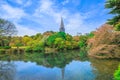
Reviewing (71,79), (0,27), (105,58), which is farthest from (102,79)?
(0,27)

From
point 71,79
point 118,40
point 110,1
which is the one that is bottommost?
point 71,79

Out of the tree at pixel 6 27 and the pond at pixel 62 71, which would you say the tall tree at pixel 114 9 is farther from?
the tree at pixel 6 27

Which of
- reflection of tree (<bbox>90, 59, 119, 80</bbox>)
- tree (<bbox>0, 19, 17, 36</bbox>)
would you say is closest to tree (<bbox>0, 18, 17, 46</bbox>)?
tree (<bbox>0, 19, 17, 36</bbox>)

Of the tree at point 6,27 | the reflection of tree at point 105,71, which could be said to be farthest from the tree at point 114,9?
the tree at point 6,27

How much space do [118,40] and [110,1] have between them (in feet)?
49.0

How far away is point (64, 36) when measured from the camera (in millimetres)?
73438

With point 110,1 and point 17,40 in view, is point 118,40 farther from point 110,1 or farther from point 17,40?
point 17,40

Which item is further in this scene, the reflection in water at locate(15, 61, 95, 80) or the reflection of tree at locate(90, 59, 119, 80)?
the reflection in water at locate(15, 61, 95, 80)

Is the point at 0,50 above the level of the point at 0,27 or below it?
below

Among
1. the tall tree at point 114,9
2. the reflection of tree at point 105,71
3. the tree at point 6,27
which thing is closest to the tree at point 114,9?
the tall tree at point 114,9

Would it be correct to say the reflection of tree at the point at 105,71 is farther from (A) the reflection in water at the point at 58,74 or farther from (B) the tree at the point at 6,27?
(B) the tree at the point at 6,27

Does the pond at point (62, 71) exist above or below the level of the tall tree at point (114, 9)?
below

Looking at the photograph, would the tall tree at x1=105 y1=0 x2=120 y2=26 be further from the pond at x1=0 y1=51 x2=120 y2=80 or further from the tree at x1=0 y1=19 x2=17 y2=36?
the tree at x1=0 y1=19 x2=17 y2=36

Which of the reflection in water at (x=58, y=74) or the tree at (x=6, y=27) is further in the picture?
the tree at (x=6, y=27)
